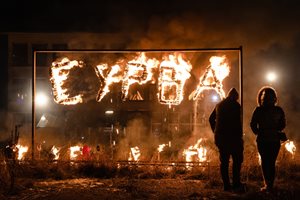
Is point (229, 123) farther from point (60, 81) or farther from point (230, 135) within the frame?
point (60, 81)

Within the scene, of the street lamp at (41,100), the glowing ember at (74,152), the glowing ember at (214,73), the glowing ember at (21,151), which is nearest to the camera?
the glowing ember at (214,73)

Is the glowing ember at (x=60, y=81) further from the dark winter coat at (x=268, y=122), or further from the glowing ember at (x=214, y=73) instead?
the dark winter coat at (x=268, y=122)

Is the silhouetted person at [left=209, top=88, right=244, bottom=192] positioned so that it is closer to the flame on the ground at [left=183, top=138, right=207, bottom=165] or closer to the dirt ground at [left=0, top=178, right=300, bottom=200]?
the dirt ground at [left=0, top=178, right=300, bottom=200]

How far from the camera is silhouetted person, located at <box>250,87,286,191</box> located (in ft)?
23.5

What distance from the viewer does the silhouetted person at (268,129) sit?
7.17 metres

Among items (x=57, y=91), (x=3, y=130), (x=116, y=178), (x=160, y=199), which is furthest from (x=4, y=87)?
(x=160, y=199)

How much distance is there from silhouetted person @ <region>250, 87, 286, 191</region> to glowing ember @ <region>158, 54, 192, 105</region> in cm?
379

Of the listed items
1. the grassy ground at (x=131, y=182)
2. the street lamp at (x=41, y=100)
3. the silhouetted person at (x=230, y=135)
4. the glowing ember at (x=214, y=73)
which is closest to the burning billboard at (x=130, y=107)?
the street lamp at (x=41, y=100)

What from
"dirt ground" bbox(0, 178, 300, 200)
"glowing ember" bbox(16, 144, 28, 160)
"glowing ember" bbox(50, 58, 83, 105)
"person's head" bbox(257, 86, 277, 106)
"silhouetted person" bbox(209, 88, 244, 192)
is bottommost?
"dirt ground" bbox(0, 178, 300, 200)

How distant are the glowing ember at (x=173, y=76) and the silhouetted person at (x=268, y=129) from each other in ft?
12.4

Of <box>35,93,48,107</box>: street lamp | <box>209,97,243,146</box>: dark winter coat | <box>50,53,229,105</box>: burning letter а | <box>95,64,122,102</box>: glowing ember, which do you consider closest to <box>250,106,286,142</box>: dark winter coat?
<box>209,97,243,146</box>: dark winter coat

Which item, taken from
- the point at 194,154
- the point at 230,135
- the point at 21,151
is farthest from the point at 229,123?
the point at 21,151

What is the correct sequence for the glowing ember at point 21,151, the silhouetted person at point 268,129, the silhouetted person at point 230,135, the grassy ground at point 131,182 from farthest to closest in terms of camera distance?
the glowing ember at point 21,151 → the silhouetted person at point 230,135 → the grassy ground at point 131,182 → the silhouetted person at point 268,129

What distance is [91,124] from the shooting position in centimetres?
2697
